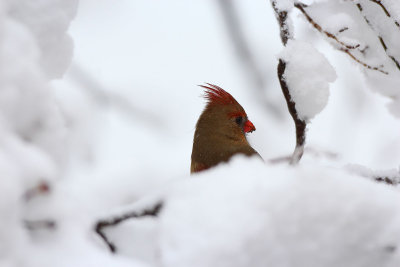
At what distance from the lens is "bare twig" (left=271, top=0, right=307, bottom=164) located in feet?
4.87

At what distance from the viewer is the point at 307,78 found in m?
1.49

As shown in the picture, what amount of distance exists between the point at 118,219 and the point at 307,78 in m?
0.64

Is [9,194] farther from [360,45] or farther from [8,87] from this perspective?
[360,45]

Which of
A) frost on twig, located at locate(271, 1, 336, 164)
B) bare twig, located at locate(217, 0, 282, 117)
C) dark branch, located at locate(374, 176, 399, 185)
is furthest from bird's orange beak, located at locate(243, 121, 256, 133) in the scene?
bare twig, located at locate(217, 0, 282, 117)

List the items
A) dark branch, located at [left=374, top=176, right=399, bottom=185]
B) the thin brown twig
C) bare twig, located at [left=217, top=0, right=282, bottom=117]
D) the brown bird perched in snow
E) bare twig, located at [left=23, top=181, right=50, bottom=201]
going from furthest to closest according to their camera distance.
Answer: bare twig, located at [left=217, top=0, right=282, bottom=117] → the brown bird perched in snow → the thin brown twig → dark branch, located at [left=374, top=176, right=399, bottom=185] → bare twig, located at [left=23, top=181, right=50, bottom=201]

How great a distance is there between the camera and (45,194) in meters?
1.04

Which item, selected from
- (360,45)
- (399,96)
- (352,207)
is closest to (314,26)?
(360,45)

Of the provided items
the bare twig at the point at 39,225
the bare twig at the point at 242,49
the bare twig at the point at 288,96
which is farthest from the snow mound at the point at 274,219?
the bare twig at the point at 242,49

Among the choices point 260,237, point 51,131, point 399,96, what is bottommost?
point 260,237

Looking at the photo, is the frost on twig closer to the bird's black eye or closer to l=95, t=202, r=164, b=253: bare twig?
l=95, t=202, r=164, b=253: bare twig

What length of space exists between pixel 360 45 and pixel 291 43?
379mm

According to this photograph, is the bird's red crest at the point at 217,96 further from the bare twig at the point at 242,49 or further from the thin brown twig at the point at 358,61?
the bare twig at the point at 242,49

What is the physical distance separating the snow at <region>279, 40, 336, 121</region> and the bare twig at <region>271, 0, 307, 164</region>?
11 millimetres

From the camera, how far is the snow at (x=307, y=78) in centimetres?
149
